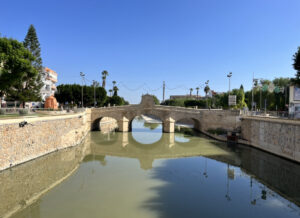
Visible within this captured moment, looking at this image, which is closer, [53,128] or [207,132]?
[53,128]

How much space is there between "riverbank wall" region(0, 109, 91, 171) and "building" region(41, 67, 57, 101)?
36028mm

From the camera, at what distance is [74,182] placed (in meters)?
13.9

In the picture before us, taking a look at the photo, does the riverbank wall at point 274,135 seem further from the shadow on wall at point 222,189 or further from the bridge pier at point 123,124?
the bridge pier at point 123,124

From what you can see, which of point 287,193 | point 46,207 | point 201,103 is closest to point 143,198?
point 46,207

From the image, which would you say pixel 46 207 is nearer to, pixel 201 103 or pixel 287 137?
pixel 287 137

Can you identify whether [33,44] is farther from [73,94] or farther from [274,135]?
[274,135]

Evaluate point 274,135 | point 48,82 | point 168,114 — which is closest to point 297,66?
point 274,135

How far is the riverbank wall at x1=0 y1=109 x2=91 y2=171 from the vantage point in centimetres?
1451

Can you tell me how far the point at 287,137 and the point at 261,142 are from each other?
15.7ft

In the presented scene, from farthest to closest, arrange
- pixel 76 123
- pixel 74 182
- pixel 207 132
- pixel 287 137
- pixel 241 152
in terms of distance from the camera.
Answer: pixel 207 132 < pixel 76 123 < pixel 241 152 < pixel 287 137 < pixel 74 182

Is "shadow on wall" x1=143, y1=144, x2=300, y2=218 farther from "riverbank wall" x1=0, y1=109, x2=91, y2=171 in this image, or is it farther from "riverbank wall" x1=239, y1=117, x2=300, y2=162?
"riverbank wall" x1=0, y1=109, x2=91, y2=171

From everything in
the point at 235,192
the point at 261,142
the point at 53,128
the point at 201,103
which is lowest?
the point at 235,192

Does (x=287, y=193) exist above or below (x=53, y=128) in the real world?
below

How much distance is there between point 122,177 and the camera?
14852 millimetres
